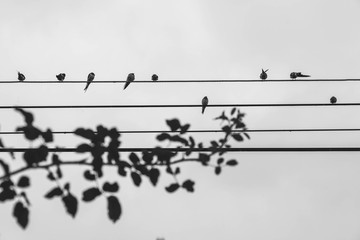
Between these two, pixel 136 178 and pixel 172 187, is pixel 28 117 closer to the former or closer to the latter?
pixel 136 178

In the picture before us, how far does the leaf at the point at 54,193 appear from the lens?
9.59 feet

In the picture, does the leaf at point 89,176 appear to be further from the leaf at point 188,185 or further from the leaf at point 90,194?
the leaf at point 188,185

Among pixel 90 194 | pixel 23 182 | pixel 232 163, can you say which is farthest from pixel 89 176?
pixel 232 163

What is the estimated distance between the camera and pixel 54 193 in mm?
2963

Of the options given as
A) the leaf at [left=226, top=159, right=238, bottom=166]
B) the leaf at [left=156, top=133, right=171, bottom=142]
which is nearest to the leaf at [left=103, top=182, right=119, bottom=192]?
the leaf at [left=156, top=133, right=171, bottom=142]

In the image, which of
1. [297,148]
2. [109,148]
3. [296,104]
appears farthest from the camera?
[296,104]

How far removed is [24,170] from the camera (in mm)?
2990

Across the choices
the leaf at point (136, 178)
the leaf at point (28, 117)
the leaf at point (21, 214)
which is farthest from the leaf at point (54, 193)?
the leaf at point (136, 178)

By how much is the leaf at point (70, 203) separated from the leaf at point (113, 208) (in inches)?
8.3

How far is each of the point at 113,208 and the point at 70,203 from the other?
0.88 ft

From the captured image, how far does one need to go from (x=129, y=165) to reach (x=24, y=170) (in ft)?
2.28

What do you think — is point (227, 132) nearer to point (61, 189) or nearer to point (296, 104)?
point (61, 189)

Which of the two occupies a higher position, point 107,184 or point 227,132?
point 227,132

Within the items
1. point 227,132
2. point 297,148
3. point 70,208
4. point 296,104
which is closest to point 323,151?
point 297,148
